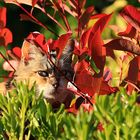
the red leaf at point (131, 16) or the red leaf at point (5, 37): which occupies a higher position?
the red leaf at point (131, 16)

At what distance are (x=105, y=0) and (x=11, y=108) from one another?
4.17 meters

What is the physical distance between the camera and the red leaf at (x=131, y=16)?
1204 mm

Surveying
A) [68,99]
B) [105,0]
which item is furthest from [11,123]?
[105,0]

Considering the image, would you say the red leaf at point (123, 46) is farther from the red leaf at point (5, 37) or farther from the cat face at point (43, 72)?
the cat face at point (43, 72)

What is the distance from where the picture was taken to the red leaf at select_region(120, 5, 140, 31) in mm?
1204

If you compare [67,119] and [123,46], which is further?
[123,46]

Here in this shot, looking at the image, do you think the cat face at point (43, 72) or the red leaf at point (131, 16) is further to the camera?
the cat face at point (43, 72)

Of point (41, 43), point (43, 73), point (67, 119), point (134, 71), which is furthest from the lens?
point (43, 73)

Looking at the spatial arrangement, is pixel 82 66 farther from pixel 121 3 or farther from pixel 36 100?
pixel 121 3

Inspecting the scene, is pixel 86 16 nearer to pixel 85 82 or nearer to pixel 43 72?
pixel 85 82

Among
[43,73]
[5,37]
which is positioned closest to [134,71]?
[5,37]

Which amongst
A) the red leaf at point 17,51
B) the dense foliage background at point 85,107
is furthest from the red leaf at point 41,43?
the red leaf at point 17,51

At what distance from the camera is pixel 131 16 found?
121 cm

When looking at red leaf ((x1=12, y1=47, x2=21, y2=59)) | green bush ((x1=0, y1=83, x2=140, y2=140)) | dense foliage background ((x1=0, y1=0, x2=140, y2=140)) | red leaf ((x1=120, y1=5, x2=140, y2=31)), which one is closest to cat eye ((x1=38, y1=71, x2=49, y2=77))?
red leaf ((x1=12, y1=47, x2=21, y2=59))
